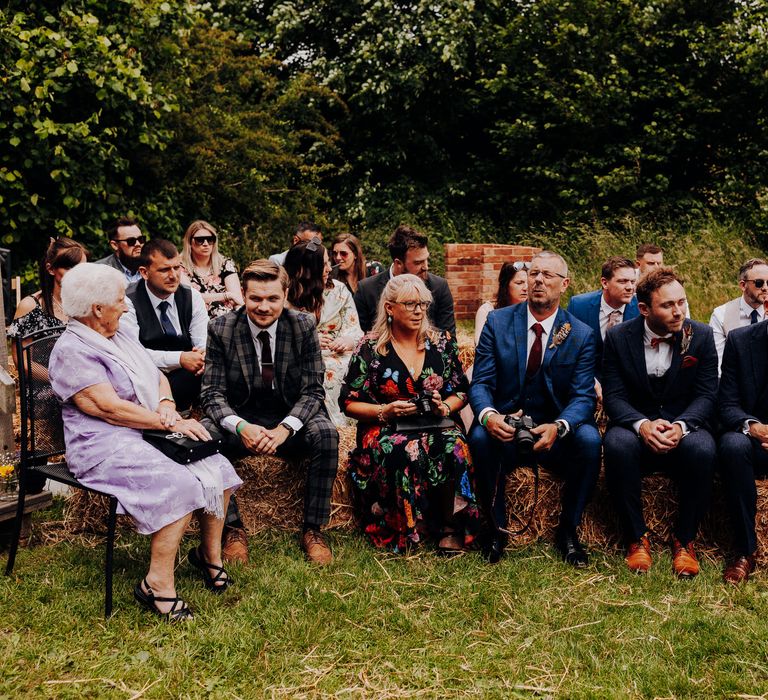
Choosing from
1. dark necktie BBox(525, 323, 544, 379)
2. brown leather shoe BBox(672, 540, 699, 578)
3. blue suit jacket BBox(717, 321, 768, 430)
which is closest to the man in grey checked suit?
dark necktie BBox(525, 323, 544, 379)

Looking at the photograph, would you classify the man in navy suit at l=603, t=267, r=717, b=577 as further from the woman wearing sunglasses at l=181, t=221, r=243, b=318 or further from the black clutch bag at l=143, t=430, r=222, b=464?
the woman wearing sunglasses at l=181, t=221, r=243, b=318

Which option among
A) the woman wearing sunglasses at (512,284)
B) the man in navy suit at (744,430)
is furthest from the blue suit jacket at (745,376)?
the woman wearing sunglasses at (512,284)

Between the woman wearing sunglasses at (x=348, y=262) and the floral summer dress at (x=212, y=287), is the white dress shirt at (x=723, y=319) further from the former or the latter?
the floral summer dress at (x=212, y=287)

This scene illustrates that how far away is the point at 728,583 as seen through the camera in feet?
13.7

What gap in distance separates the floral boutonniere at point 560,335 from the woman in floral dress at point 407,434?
1.96 ft

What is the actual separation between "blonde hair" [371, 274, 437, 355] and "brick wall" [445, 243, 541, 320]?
577 cm

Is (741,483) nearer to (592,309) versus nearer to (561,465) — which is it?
(561,465)

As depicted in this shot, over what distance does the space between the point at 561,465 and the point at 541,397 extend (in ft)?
1.36

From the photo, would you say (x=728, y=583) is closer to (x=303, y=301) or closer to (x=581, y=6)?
(x=303, y=301)

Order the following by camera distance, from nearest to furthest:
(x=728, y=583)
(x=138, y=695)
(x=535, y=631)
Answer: (x=138, y=695) < (x=535, y=631) < (x=728, y=583)

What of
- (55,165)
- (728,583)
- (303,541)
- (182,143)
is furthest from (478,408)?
(182,143)

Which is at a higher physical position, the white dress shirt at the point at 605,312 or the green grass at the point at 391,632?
the white dress shirt at the point at 605,312

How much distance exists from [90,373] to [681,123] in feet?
40.9

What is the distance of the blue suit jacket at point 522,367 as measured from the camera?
473cm
